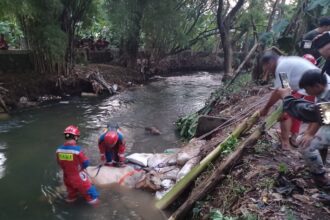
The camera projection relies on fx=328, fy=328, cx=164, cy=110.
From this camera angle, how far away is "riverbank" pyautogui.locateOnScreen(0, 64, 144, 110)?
40.6ft

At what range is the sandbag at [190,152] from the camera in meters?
5.97

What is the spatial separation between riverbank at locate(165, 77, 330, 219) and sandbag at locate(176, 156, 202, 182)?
0.69m

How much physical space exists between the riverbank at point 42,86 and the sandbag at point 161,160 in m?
7.56

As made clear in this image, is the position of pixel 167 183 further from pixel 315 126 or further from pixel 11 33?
pixel 11 33

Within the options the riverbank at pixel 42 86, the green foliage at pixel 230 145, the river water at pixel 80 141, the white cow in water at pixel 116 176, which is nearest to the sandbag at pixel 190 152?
the white cow in water at pixel 116 176

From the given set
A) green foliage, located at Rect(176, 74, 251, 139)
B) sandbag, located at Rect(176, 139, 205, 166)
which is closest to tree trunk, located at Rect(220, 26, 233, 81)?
green foliage, located at Rect(176, 74, 251, 139)

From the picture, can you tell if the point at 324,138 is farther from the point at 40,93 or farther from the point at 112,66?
the point at 112,66

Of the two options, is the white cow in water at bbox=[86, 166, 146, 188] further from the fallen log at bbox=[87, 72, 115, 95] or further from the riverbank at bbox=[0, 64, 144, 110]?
the fallen log at bbox=[87, 72, 115, 95]

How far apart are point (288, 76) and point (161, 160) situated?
10.3 ft

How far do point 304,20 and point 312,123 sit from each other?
6.37 m

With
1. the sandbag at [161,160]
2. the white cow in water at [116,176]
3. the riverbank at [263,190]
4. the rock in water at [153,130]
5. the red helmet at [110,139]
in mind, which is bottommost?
the rock in water at [153,130]

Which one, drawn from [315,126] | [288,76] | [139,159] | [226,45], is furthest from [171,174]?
[226,45]

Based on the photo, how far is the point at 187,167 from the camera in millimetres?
5527

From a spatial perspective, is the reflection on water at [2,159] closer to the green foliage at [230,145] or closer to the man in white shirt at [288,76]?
the green foliage at [230,145]
